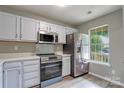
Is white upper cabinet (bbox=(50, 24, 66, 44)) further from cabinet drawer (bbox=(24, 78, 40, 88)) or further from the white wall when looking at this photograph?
cabinet drawer (bbox=(24, 78, 40, 88))

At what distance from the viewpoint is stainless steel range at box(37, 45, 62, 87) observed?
115 inches

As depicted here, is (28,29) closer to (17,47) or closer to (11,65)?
(17,47)

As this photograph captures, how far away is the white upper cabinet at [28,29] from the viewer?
277 centimetres

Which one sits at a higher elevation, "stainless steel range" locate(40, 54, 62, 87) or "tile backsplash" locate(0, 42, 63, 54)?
"tile backsplash" locate(0, 42, 63, 54)

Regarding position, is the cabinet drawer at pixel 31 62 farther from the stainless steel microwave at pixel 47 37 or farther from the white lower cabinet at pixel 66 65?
the white lower cabinet at pixel 66 65

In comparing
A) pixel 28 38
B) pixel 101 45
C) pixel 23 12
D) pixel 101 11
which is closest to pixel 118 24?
pixel 101 11

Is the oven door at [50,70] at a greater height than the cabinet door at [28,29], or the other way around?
the cabinet door at [28,29]

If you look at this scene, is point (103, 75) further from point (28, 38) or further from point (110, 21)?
point (28, 38)

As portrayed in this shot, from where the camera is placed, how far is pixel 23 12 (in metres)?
3.12

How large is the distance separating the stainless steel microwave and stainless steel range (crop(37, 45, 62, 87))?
31 cm

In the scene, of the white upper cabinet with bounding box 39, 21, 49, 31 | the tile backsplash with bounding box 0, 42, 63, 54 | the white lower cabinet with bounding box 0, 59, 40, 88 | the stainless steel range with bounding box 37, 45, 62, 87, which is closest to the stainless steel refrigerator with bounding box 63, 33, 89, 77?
the stainless steel range with bounding box 37, 45, 62, 87

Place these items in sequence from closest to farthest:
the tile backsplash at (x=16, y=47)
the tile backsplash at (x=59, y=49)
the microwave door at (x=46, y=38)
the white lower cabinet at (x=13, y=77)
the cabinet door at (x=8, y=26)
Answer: the white lower cabinet at (x=13, y=77), the cabinet door at (x=8, y=26), the tile backsplash at (x=16, y=47), the microwave door at (x=46, y=38), the tile backsplash at (x=59, y=49)

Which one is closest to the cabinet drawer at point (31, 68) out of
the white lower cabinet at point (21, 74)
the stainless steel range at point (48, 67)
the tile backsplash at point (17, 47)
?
the white lower cabinet at point (21, 74)

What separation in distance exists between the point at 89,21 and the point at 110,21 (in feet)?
3.22
